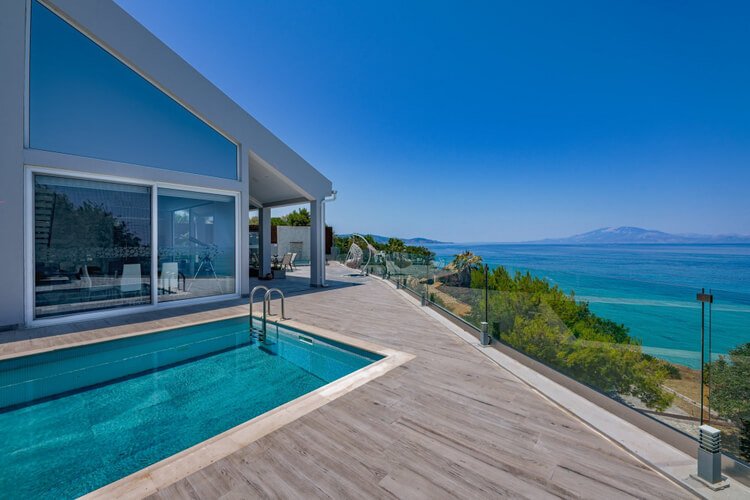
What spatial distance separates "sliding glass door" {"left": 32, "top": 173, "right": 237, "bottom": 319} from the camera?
19.6 ft

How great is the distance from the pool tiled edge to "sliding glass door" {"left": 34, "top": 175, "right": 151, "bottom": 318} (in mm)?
5966

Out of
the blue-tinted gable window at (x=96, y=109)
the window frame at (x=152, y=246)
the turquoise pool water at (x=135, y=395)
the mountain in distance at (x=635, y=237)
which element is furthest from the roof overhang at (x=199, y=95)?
the mountain in distance at (x=635, y=237)

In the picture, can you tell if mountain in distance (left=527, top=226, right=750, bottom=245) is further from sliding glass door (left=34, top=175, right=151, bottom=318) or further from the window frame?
sliding glass door (left=34, top=175, right=151, bottom=318)

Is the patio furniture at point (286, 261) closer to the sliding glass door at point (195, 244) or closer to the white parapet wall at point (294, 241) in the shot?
the white parapet wall at point (294, 241)

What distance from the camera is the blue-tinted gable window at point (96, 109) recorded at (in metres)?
5.84

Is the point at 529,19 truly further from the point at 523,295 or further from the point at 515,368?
the point at 515,368

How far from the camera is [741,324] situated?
2.34m

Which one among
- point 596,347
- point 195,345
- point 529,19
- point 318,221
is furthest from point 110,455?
point 529,19

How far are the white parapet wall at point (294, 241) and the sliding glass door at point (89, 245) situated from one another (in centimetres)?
1387

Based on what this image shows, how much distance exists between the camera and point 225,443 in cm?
242

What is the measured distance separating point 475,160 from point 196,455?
2948 centimetres

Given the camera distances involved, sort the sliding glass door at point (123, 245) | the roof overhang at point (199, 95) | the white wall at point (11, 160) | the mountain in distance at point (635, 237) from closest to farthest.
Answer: the white wall at point (11, 160) → the sliding glass door at point (123, 245) → the roof overhang at point (199, 95) → the mountain in distance at point (635, 237)

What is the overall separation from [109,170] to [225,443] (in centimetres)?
664

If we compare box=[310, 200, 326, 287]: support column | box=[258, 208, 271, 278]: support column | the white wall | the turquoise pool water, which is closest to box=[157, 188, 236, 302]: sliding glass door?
the white wall
